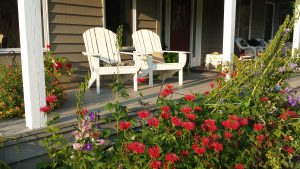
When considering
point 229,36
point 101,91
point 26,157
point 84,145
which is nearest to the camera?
point 84,145

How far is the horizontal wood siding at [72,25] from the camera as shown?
165 inches

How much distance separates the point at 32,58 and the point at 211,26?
5.95m

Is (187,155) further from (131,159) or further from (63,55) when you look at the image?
(63,55)

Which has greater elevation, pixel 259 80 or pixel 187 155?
pixel 259 80

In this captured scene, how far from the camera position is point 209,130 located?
6.12 feet

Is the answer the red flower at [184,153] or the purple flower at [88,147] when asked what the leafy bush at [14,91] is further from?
the red flower at [184,153]

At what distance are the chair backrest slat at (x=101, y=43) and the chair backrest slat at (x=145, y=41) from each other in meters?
0.47

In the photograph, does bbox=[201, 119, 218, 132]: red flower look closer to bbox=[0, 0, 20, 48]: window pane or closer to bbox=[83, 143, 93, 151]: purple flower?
bbox=[83, 143, 93, 151]: purple flower

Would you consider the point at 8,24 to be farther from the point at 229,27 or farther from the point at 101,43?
the point at 229,27

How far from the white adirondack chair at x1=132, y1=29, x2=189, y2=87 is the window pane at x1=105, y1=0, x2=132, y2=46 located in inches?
21.4

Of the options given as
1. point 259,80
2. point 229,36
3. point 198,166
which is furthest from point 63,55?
point 198,166

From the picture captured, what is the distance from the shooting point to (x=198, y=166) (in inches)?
71.2

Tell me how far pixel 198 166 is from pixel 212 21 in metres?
6.16

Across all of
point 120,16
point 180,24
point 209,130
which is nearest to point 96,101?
point 209,130
